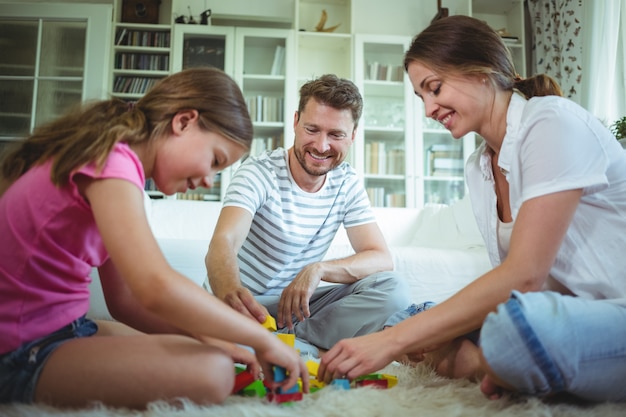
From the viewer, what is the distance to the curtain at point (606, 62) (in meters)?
3.15

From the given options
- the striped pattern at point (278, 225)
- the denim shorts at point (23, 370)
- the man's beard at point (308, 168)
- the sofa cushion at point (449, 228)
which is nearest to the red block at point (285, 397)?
the denim shorts at point (23, 370)

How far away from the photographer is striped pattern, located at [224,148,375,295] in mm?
1541

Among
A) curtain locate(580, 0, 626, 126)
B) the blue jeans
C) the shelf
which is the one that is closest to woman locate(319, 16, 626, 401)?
the blue jeans

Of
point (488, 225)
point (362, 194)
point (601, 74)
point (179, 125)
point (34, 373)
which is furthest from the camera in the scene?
point (601, 74)

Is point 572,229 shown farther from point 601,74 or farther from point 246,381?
point 601,74

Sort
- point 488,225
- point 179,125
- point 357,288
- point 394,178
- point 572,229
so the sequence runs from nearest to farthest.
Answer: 1. point 179,125
2. point 572,229
3. point 488,225
4. point 357,288
5. point 394,178

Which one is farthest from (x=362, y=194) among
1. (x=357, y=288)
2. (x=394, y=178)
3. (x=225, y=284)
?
(x=394, y=178)

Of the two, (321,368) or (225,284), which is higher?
(225,284)

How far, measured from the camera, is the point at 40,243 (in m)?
0.76

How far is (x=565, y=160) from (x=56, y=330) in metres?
0.85

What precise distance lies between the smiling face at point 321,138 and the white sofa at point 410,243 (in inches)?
28.6

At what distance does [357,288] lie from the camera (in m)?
1.55

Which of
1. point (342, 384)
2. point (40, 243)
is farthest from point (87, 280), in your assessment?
point (342, 384)

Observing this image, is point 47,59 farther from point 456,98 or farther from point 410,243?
point 456,98
